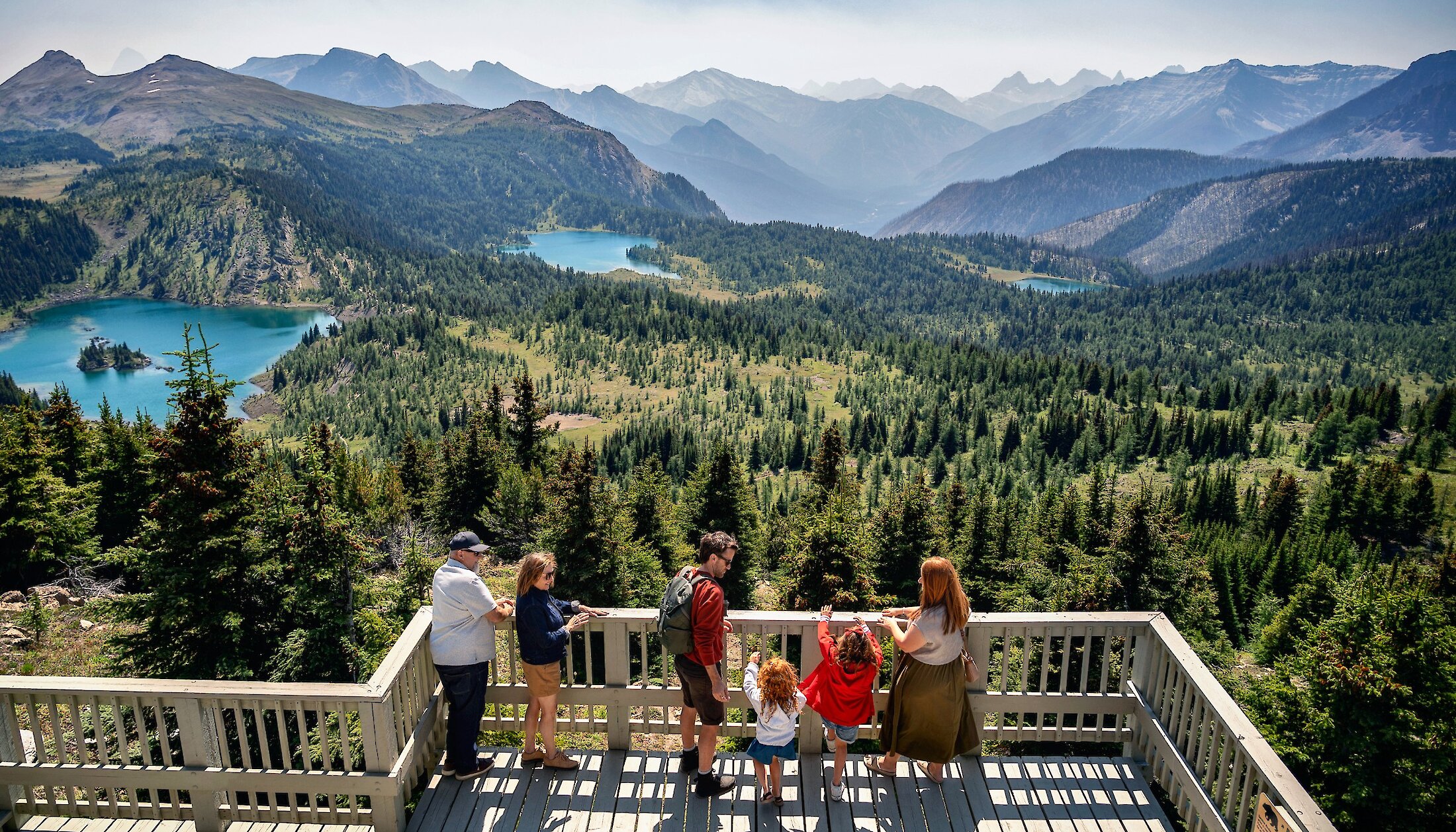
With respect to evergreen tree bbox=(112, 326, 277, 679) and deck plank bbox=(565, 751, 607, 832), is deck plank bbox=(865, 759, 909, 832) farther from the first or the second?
evergreen tree bbox=(112, 326, 277, 679)

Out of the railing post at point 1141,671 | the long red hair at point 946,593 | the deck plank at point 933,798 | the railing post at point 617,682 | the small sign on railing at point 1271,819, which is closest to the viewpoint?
the small sign on railing at point 1271,819

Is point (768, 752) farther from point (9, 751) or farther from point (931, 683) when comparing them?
point (9, 751)

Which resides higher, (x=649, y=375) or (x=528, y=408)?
(x=528, y=408)

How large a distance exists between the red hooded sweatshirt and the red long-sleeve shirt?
45.0 inches

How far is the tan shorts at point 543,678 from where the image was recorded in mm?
9086

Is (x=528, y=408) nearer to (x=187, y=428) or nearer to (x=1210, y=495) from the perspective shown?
(x=187, y=428)

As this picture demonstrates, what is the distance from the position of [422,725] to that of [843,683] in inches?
190

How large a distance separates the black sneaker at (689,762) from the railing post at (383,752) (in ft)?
10.1

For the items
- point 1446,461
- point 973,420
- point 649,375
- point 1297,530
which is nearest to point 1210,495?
point 1297,530

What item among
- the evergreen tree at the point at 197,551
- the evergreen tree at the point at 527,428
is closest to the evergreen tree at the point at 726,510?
the evergreen tree at the point at 527,428

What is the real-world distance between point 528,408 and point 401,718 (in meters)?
41.6

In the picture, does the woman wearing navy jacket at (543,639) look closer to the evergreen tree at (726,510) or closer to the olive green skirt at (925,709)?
the olive green skirt at (925,709)

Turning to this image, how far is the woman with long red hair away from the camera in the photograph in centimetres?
841

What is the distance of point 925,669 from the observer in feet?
29.1
